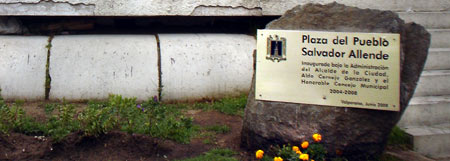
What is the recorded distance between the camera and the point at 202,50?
5160mm

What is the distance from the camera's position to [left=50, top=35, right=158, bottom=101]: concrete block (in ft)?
15.9

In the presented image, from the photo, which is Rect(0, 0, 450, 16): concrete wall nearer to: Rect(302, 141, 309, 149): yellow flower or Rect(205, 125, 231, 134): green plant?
Rect(205, 125, 231, 134): green plant

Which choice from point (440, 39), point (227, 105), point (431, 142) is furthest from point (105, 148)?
point (440, 39)

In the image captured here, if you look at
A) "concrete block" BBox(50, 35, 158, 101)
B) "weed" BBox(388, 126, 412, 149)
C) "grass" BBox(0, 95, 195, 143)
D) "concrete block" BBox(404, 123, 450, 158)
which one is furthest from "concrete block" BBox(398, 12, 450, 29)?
"grass" BBox(0, 95, 195, 143)

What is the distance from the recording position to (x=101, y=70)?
4883mm

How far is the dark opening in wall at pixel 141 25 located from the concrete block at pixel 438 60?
172 centimetres

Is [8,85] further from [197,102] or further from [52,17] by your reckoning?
[197,102]

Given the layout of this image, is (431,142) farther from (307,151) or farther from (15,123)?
(15,123)

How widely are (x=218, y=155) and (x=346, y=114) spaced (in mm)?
971

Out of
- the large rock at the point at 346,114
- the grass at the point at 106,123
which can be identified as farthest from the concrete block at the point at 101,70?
the large rock at the point at 346,114

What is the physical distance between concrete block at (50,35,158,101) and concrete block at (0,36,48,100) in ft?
0.38

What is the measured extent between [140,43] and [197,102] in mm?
869

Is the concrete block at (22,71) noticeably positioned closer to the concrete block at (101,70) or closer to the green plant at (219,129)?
the concrete block at (101,70)

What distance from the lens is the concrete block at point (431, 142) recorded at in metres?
4.13
